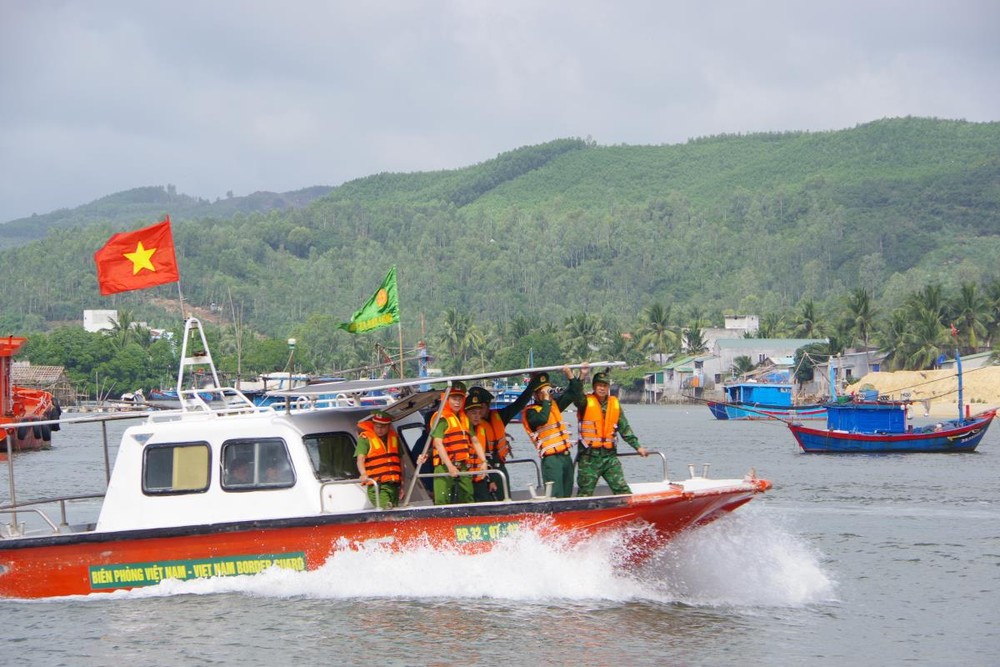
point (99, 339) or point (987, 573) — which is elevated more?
point (99, 339)

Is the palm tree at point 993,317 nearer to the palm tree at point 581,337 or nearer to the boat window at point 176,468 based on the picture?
the palm tree at point 581,337

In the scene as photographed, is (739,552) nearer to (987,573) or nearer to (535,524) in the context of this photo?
(535,524)

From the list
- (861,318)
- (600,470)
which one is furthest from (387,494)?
(861,318)

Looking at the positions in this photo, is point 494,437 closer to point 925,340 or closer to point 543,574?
point 543,574

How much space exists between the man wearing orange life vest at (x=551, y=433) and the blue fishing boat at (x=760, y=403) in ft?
199

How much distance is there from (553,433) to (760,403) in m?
67.7

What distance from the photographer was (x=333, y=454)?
16094 mm

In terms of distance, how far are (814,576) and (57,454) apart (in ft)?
131

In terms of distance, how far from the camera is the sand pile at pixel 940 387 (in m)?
87.1

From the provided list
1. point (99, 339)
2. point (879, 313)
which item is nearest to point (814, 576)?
point (879, 313)

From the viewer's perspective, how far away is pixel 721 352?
4751 inches

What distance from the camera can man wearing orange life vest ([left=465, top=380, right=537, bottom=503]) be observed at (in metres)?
15.6

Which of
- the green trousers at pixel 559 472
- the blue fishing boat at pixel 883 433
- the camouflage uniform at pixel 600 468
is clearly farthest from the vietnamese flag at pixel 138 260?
the blue fishing boat at pixel 883 433

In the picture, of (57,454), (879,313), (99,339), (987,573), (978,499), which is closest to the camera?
(987,573)
